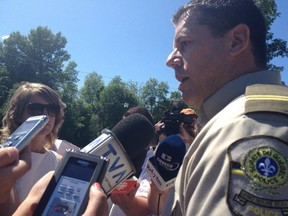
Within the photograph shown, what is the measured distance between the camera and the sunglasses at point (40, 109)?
323 cm

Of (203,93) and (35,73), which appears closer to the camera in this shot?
(203,93)

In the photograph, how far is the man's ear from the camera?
1765 millimetres

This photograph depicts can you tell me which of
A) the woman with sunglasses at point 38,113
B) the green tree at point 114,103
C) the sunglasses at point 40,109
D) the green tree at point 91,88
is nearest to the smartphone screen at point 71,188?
the woman with sunglasses at point 38,113

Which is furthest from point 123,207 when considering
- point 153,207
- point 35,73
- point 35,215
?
point 35,73

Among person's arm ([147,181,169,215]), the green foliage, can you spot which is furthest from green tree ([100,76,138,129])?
person's arm ([147,181,169,215])

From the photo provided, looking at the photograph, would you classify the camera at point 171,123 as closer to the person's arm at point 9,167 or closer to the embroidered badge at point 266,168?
the person's arm at point 9,167

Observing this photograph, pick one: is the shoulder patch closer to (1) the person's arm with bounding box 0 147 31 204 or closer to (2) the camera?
(1) the person's arm with bounding box 0 147 31 204

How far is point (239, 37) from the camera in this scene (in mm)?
1781

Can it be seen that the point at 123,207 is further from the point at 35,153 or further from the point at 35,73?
the point at 35,73

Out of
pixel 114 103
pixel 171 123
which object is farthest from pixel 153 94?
pixel 171 123

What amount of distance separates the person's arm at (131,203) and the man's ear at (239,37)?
4.47 ft

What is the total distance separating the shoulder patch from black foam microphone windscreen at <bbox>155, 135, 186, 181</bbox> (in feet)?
3.92

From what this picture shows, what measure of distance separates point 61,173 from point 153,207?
107cm

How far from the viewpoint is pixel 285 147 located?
962 millimetres
